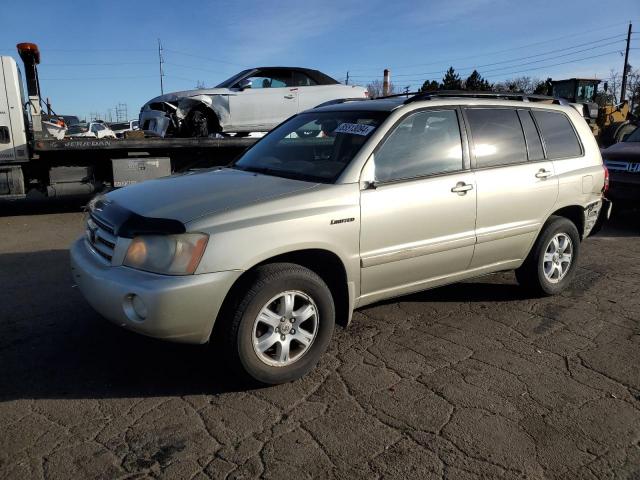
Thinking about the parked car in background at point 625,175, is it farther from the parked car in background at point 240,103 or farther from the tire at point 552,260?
the parked car in background at point 240,103

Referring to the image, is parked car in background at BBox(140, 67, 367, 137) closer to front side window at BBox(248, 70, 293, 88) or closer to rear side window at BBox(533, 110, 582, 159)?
front side window at BBox(248, 70, 293, 88)

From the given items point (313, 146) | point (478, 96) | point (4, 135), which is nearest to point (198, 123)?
point (4, 135)

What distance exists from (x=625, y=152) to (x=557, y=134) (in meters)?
4.54

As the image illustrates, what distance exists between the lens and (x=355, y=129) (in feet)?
12.8

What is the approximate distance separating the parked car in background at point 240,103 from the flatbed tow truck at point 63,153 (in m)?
0.80

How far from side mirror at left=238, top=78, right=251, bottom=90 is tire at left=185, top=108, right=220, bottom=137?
852mm

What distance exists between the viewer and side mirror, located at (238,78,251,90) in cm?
1080

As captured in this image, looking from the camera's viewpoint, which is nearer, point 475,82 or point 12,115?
point 12,115

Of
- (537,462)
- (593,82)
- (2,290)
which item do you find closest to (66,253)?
(2,290)

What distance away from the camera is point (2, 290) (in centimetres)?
500

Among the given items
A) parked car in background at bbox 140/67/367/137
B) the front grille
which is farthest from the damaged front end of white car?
the front grille

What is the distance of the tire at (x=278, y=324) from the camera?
9.94ft

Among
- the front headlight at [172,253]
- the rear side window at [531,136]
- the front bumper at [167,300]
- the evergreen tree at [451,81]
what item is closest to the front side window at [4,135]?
the front bumper at [167,300]

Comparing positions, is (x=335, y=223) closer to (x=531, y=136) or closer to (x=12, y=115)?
(x=531, y=136)
